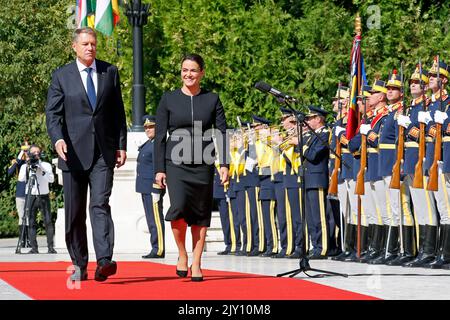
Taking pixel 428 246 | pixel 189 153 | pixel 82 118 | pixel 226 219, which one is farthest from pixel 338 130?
pixel 82 118

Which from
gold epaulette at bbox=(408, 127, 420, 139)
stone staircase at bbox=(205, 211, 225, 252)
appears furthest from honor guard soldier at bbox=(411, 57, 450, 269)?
stone staircase at bbox=(205, 211, 225, 252)

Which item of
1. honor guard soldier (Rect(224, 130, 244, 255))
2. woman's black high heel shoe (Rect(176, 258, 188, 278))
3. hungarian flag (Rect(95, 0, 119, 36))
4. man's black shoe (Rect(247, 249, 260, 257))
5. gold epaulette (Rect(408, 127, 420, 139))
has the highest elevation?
hungarian flag (Rect(95, 0, 119, 36))

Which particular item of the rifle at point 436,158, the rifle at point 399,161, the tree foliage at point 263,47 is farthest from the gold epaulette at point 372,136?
the tree foliage at point 263,47

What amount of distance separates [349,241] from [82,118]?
5.99 meters

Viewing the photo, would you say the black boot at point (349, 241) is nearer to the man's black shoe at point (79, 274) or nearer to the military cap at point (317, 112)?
the military cap at point (317, 112)

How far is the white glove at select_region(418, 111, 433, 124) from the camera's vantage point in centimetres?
1499

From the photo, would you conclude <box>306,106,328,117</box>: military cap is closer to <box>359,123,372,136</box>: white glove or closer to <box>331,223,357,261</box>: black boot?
<box>331,223,357,261</box>: black boot

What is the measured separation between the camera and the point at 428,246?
1523cm

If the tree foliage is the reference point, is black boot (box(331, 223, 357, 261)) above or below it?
below

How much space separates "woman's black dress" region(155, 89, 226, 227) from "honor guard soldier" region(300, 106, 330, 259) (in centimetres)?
546
